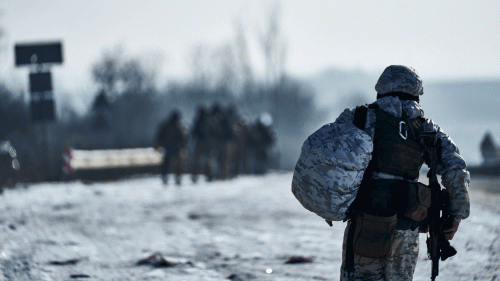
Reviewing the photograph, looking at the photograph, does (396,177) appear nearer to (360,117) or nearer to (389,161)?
(389,161)

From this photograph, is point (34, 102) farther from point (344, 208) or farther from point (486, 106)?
point (486, 106)

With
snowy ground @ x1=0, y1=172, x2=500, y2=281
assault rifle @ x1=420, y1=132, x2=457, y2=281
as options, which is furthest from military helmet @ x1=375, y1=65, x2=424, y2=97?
snowy ground @ x1=0, y1=172, x2=500, y2=281

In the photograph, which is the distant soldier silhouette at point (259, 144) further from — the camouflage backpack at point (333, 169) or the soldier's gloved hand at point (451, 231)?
the camouflage backpack at point (333, 169)

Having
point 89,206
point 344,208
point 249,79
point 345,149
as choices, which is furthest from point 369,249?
point 249,79

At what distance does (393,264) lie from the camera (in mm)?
3727

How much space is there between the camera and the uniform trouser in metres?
3.69

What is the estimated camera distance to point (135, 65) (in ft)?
166

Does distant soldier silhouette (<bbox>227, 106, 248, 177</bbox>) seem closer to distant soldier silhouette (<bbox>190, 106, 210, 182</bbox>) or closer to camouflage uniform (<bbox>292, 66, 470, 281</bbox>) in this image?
distant soldier silhouette (<bbox>190, 106, 210, 182</bbox>)

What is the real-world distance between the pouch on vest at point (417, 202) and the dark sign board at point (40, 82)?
12.3 meters

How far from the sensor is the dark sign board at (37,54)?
1460cm

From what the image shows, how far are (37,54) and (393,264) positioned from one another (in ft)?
41.6

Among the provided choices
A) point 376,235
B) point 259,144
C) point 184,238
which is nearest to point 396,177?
point 376,235

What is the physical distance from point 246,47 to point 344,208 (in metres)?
51.4

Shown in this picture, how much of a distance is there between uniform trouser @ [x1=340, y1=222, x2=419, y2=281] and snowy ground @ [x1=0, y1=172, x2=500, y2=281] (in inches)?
72.1
